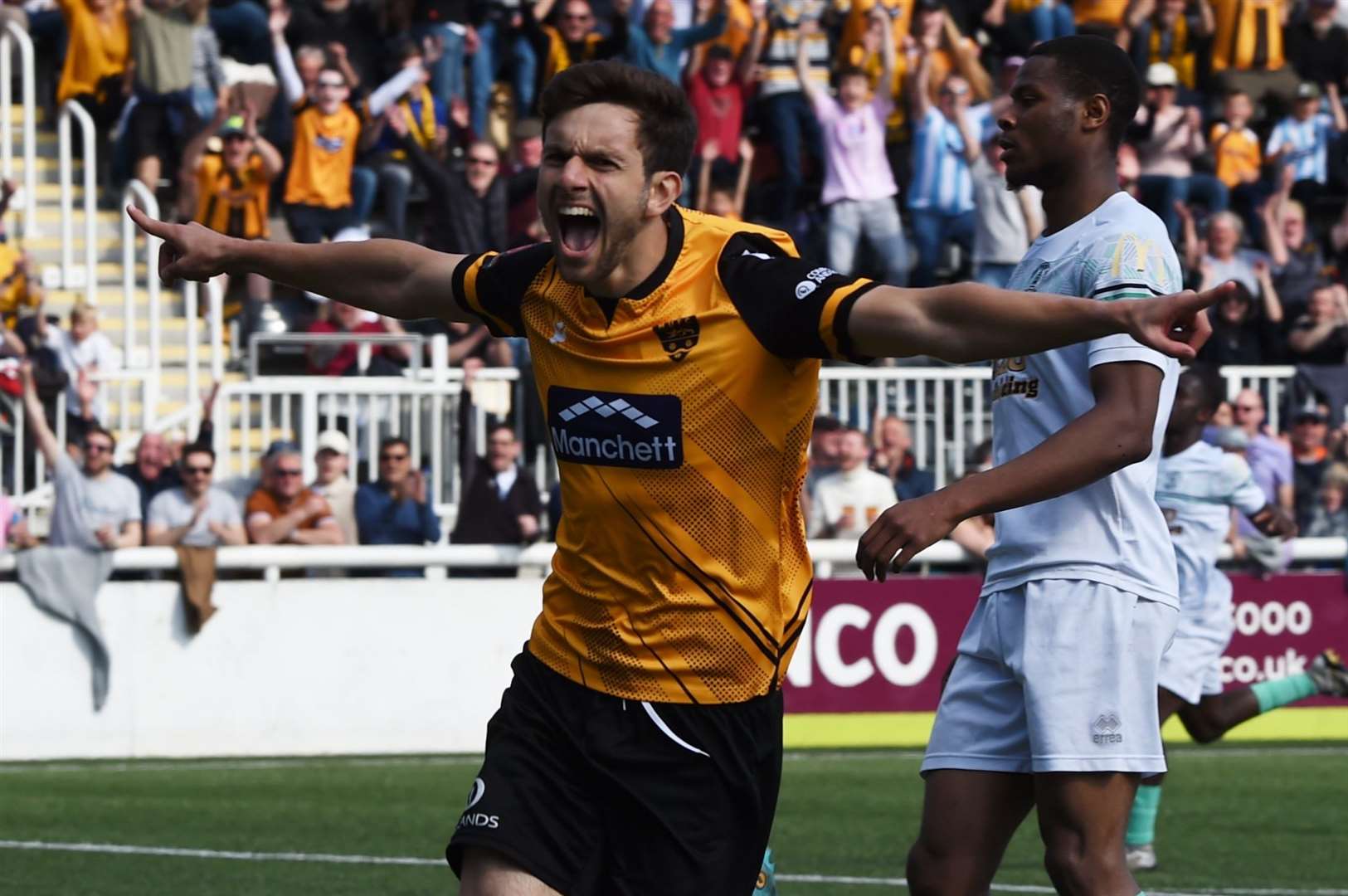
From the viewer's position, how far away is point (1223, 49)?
20.2 meters

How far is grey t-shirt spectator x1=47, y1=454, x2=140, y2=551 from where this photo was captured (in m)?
13.6

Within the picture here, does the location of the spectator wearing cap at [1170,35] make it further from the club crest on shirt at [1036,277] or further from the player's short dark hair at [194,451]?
the club crest on shirt at [1036,277]

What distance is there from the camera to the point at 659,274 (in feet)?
16.0

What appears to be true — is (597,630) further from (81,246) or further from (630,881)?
(81,246)

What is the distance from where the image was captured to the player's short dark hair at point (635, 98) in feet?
15.8

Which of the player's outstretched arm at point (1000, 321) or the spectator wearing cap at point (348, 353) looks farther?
the spectator wearing cap at point (348, 353)

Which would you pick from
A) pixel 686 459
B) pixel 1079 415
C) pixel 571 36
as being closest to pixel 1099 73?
pixel 1079 415

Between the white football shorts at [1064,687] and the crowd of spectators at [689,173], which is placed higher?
the crowd of spectators at [689,173]

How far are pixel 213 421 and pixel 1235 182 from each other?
8.63m

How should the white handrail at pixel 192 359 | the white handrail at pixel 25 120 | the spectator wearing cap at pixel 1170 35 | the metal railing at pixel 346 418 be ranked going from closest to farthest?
the metal railing at pixel 346 418, the white handrail at pixel 192 359, the white handrail at pixel 25 120, the spectator wearing cap at pixel 1170 35

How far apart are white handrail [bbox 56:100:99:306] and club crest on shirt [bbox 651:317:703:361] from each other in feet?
41.9

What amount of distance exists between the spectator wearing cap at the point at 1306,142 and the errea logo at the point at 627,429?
15538mm

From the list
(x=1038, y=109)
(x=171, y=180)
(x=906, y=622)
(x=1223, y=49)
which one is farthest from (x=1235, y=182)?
(x=1038, y=109)

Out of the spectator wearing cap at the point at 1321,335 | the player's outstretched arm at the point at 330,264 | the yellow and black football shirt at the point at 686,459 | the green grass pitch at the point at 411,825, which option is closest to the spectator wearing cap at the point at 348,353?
the green grass pitch at the point at 411,825
